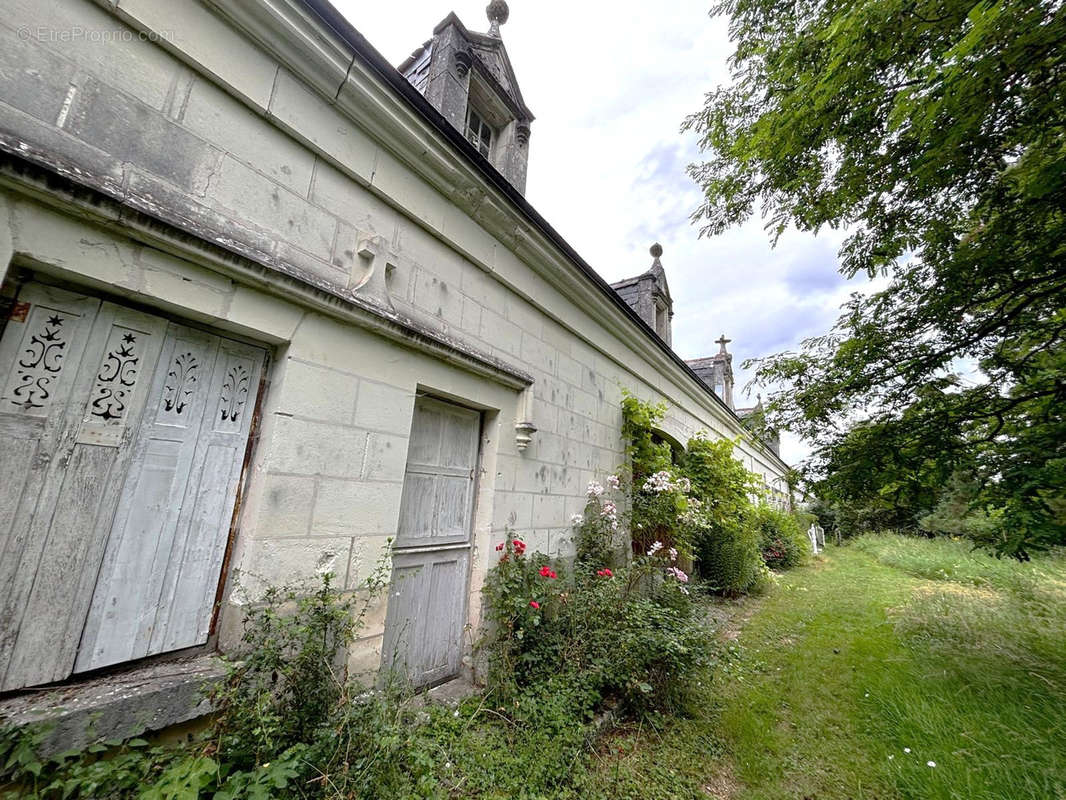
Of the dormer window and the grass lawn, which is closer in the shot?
the grass lawn

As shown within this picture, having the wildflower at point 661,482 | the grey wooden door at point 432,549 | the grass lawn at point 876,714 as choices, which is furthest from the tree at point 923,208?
the grey wooden door at point 432,549

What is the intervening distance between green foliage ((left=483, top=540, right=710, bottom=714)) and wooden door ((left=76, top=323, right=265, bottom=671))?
1.74m

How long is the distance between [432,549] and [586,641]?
138 centimetres

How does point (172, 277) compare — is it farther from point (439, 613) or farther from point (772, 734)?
point (772, 734)

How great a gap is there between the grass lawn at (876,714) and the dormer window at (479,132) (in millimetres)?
5157

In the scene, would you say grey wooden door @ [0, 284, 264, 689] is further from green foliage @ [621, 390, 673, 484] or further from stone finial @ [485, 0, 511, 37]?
stone finial @ [485, 0, 511, 37]

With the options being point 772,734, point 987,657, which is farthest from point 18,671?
point 987,657

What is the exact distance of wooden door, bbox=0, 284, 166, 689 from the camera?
4.17 ft

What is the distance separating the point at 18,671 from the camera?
1.24 meters

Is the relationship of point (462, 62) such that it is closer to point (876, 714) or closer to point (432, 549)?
point (432, 549)

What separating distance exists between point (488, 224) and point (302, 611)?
290 centimetres

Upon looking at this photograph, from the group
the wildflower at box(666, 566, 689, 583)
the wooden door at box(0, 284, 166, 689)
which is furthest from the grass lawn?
the wooden door at box(0, 284, 166, 689)

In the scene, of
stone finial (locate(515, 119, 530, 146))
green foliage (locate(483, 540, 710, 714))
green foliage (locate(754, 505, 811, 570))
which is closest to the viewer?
green foliage (locate(483, 540, 710, 714))

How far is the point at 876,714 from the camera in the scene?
3090 mm
